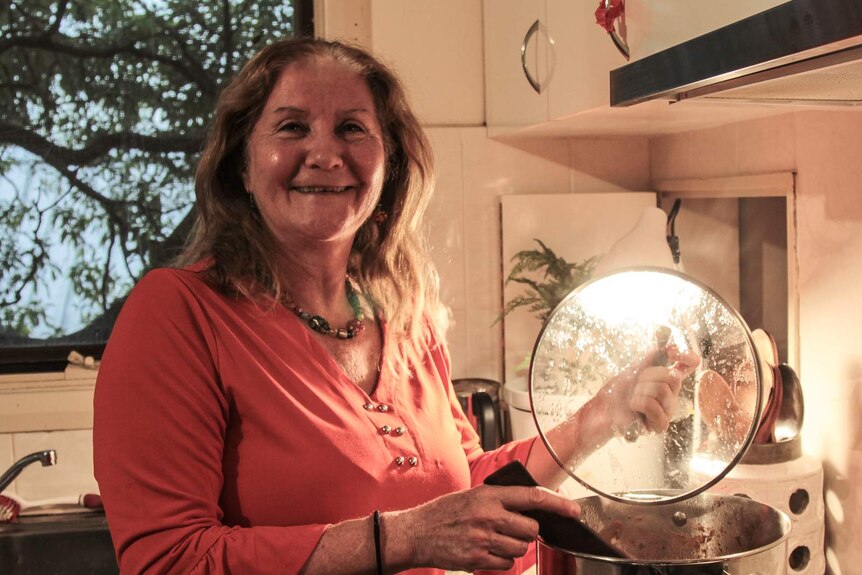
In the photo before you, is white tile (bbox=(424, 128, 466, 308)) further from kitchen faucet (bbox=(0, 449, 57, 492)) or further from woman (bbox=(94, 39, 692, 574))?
kitchen faucet (bbox=(0, 449, 57, 492))

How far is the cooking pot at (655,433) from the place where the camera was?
85cm

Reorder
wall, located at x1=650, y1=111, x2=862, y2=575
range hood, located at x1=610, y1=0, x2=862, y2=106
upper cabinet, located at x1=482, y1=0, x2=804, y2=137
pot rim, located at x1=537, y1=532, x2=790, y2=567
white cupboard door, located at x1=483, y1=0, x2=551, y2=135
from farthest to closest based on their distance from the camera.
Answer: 1. white cupboard door, located at x1=483, y1=0, x2=551, y2=135
2. wall, located at x1=650, y1=111, x2=862, y2=575
3. upper cabinet, located at x1=482, y1=0, x2=804, y2=137
4. pot rim, located at x1=537, y1=532, x2=790, y2=567
5. range hood, located at x1=610, y1=0, x2=862, y2=106

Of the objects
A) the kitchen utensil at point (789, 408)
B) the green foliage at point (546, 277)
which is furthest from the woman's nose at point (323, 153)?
the green foliage at point (546, 277)

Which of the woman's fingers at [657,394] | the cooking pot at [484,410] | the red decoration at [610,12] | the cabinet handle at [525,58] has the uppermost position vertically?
the cabinet handle at [525,58]

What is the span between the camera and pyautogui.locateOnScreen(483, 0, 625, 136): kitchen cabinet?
4.47 ft

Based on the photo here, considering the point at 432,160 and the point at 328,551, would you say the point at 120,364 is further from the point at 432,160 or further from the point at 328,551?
the point at 432,160

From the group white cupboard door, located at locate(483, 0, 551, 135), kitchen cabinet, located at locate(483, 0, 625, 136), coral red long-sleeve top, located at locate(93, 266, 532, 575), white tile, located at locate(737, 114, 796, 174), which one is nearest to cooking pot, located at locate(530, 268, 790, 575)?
coral red long-sleeve top, located at locate(93, 266, 532, 575)

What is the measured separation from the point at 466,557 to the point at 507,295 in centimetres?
117

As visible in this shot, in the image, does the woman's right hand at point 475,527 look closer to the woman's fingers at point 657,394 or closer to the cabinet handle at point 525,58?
the woman's fingers at point 657,394

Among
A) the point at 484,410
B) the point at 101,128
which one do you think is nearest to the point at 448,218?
the point at 484,410

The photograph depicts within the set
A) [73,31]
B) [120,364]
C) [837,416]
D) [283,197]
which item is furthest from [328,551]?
[73,31]

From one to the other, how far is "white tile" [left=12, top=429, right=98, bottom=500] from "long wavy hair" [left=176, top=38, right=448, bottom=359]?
91 cm

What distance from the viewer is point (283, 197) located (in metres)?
1.13

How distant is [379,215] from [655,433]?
59cm
